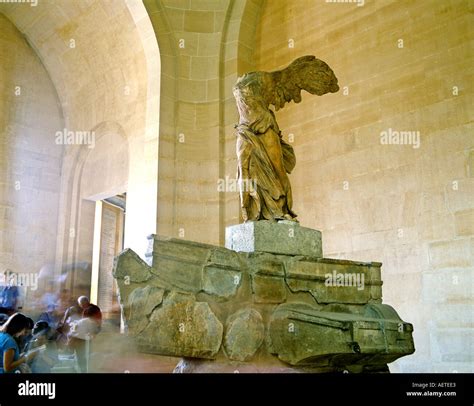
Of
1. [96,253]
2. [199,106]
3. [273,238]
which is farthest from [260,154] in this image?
[96,253]

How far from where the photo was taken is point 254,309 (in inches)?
174

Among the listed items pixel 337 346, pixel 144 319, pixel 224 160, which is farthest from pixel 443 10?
pixel 144 319

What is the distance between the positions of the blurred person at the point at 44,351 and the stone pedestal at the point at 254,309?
98cm

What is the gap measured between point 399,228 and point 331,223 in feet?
3.43

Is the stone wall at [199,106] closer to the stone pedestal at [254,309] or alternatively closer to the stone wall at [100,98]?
the stone wall at [100,98]

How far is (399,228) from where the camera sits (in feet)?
22.4

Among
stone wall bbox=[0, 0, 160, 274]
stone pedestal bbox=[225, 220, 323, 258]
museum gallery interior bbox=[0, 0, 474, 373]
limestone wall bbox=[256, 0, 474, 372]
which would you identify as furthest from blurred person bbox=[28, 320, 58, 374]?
limestone wall bbox=[256, 0, 474, 372]

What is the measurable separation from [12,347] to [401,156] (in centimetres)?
519

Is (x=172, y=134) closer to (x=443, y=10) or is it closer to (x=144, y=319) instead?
(x=443, y=10)

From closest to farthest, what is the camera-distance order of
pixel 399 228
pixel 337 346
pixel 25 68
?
1. pixel 337 346
2. pixel 399 228
3. pixel 25 68

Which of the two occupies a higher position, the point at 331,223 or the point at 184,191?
the point at 184,191

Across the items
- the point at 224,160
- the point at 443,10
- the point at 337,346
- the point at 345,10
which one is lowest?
the point at 337,346

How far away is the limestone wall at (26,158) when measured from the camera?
33.4ft

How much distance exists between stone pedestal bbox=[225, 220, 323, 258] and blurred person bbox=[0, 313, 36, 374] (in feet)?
6.41
